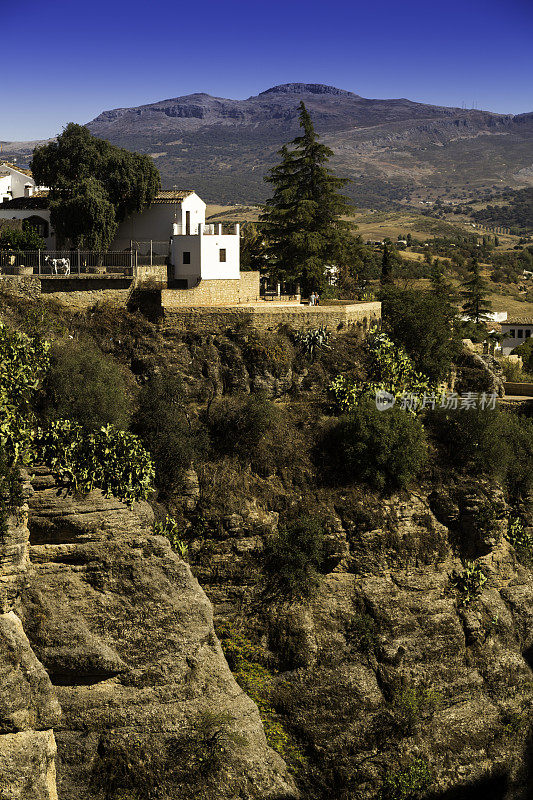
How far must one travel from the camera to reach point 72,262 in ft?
86.0

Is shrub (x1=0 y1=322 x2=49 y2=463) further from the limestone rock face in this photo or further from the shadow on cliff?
the shadow on cliff

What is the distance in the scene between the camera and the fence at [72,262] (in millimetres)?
25391

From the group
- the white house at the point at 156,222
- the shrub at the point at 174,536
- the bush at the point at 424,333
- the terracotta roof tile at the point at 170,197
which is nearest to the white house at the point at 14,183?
the terracotta roof tile at the point at 170,197

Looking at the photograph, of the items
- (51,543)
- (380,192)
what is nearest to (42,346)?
(51,543)

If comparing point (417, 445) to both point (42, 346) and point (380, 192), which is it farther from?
point (380, 192)

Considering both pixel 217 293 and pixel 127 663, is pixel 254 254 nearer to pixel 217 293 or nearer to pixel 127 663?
pixel 217 293

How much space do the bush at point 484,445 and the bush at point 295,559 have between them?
209 inches

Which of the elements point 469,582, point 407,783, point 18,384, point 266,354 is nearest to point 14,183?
point 266,354

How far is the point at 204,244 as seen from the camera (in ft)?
86.7

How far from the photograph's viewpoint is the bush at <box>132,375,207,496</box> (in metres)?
21.7

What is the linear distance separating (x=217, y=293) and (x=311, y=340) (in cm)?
323

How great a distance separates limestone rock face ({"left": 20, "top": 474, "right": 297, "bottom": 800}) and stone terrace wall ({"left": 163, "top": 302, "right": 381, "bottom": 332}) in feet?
23.9

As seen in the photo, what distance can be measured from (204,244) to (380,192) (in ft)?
462

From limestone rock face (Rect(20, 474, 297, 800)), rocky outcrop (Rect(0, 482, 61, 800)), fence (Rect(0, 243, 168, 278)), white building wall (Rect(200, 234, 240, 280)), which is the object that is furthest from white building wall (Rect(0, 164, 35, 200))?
rocky outcrop (Rect(0, 482, 61, 800))
